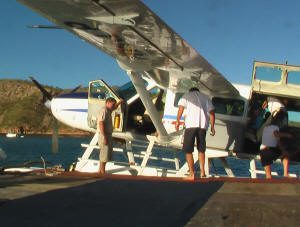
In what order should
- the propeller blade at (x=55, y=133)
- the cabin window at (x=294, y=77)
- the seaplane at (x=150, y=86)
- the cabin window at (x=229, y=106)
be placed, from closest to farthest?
the seaplane at (x=150, y=86), the cabin window at (x=294, y=77), the cabin window at (x=229, y=106), the propeller blade at (x=55, y=133)

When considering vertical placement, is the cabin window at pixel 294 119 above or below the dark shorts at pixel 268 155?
above

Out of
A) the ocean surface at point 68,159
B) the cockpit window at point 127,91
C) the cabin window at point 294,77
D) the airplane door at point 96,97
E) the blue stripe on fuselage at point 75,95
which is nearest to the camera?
the cabin window at point 294,77

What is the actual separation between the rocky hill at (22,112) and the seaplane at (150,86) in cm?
10975

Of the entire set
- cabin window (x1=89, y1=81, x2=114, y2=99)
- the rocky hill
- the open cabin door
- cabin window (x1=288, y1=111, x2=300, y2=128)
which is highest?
the open cabin door

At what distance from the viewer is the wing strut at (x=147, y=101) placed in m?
9.09

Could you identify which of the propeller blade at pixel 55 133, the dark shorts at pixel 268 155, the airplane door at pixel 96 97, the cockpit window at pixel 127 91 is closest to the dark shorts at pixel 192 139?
→ the dark shorts at pixel 268 155

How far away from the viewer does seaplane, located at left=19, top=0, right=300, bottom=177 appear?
642 centimetres

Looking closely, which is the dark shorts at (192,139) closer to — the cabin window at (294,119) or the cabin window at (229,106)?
the cabin window at (229,106)

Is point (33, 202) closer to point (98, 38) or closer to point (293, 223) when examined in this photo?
point (293, 223)

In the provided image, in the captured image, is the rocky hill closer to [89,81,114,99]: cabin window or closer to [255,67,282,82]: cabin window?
[89,81,114,99]: cabin window

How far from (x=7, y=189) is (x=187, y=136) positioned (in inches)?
126

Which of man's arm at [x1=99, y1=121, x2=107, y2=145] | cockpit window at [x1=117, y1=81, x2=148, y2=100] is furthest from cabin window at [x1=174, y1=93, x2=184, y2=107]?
man's arm at [x1=99, y1=121, x2=107, y2=145]

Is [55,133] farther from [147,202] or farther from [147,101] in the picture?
[147,202]

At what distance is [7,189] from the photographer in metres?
5.63
